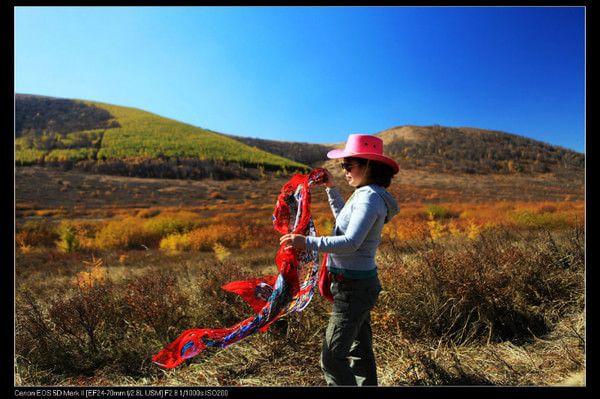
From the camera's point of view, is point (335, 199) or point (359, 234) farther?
point (335, 199)

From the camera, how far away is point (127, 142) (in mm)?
47969

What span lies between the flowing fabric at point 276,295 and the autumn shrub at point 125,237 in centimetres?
1144

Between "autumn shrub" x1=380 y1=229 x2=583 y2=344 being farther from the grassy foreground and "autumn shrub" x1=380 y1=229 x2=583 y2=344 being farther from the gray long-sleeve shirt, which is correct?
the gray long-sleeve shirt

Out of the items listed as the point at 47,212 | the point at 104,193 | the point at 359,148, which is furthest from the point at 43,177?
the point at 359,148

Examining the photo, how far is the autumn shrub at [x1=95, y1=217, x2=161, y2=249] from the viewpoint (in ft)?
42.1

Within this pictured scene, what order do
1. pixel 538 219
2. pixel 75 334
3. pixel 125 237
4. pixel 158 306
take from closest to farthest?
pixel 75 334, pixel 158 306, pixel 538 219, pixel 125 237

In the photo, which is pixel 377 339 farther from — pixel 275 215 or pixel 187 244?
pixel 187 244

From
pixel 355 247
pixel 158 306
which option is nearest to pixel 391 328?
pixel 355 247

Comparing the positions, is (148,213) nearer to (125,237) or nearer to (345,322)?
(125,237)

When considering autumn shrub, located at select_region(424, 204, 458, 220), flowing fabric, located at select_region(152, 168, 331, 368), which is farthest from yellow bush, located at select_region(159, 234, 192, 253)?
flowing fabric, located at select_region(152, 168, 331, 368)

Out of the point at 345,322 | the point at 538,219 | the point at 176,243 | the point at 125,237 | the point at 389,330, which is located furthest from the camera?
the point at 125,237

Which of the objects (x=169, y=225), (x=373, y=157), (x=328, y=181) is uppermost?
(x=373, y=157)

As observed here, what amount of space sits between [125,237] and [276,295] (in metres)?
12.5

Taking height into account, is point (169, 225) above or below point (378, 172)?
below
